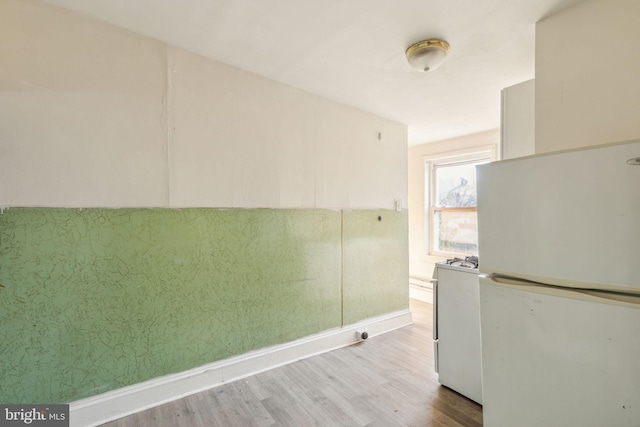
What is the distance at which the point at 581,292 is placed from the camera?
1.07 m

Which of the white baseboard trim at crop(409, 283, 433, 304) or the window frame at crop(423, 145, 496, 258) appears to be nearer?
the window frame at crop(423, 145, 496, 258)

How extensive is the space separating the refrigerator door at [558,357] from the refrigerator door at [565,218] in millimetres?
79

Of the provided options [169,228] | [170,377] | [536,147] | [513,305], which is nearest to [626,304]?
[513,305]

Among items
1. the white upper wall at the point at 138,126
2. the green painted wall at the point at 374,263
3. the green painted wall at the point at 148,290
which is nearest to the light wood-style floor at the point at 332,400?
the green painted wall at the point at 148,290

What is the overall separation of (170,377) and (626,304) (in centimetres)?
244

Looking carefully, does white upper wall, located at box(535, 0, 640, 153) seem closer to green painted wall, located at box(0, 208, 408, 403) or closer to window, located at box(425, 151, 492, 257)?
green painted wall, located at box(0, 208, 408, 403)

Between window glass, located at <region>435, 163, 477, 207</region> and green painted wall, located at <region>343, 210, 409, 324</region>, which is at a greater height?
window glass, located at <region>435, 163, 477, 207</region>

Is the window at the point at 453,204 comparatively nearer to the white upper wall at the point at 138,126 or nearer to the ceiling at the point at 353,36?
the ceiling at the point at 353,36

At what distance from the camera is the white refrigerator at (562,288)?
A: 0.98 metres

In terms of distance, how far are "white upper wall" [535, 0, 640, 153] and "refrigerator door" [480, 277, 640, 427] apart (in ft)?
3.15

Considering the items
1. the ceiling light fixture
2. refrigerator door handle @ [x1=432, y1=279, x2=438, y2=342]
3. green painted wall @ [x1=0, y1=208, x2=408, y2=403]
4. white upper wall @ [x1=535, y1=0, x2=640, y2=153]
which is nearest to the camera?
white upper wall @ [x1=535, y1=0, x2=640, y2=153]

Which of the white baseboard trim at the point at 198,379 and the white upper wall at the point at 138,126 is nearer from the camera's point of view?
the white upper wall at the point at 138,126

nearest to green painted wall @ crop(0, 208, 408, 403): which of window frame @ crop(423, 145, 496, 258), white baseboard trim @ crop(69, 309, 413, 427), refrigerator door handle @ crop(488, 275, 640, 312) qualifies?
white baseboard trim @ crop(69, 309, 413, 427)

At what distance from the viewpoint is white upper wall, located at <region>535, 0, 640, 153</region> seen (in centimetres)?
141
